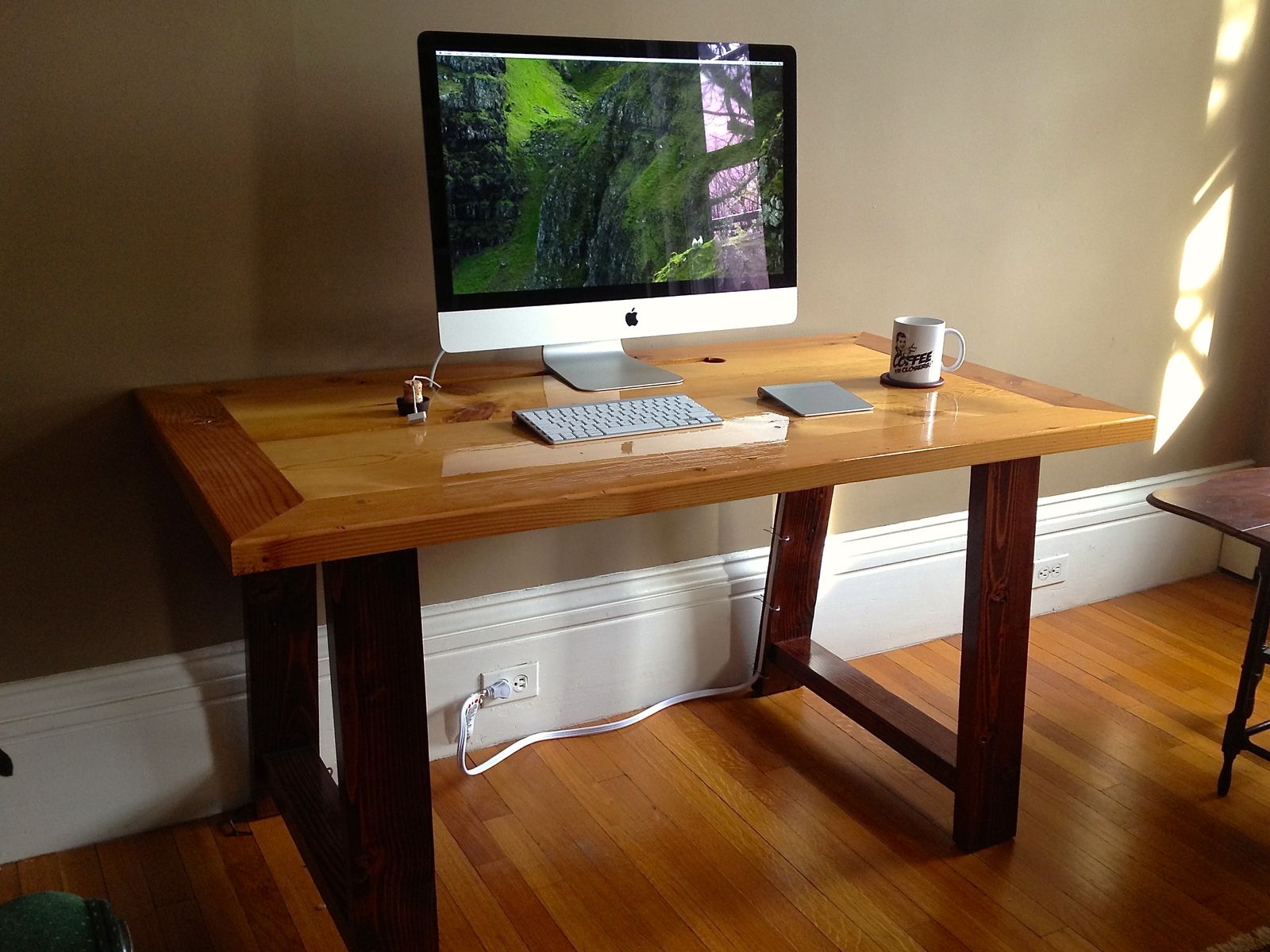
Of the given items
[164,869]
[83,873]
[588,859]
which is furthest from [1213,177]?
[83,873]

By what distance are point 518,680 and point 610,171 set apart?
973mm

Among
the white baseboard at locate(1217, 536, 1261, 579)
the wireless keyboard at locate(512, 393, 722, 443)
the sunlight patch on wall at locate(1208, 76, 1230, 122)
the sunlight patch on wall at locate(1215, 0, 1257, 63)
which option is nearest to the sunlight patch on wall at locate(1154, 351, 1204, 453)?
the white baseboard at locate(1217, 536, 1261, 579)

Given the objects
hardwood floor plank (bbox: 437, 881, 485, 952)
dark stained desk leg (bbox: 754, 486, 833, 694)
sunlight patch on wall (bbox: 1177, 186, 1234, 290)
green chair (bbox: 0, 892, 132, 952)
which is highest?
sunlight patch on wall (bbox: 1177, 186, 1234, 290)

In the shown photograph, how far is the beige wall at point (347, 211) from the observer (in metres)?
1.71

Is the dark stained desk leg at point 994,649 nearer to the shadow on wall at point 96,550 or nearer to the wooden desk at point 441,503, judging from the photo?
the wooden desk at point 441,503

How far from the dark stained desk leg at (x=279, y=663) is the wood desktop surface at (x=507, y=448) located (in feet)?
1.00

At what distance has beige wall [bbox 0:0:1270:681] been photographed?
5.61 feet

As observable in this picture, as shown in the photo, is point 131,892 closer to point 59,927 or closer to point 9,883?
point 9,883

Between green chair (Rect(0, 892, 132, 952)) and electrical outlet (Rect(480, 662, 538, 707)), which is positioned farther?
electrical outlet (Rect(480, 662, 538, 707))

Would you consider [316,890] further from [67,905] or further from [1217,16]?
[1217,16]

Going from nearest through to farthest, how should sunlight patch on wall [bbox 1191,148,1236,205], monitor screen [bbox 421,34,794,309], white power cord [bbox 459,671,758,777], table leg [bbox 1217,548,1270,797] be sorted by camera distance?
monitor screen [bbox 421,34,794,309], table leg [bbox 1217,548,1270,797], white power cord [bbox 459,671,758,777], sunlight patch on wall [bbox 1191,148,1236,205]

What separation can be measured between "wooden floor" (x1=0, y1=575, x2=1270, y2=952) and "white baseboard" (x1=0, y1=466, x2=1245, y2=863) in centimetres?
8

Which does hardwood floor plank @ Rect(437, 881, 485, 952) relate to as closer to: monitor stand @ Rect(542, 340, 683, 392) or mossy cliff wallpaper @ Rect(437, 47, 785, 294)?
monitor stand @ Rect(542, 340, 683, 392)

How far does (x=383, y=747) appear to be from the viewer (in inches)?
55.3
